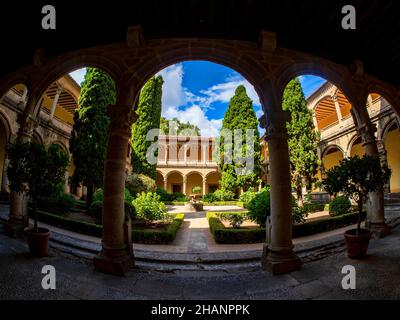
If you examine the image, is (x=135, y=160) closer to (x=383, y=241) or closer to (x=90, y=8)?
(x=90, y=8)

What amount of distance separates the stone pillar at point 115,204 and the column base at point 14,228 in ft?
9.38

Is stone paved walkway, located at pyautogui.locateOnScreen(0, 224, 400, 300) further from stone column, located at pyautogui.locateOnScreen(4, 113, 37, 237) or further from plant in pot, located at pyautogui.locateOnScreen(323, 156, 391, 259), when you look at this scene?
stone column, located at pyautogui.locateOnScreen(4, 113, 37, 237)

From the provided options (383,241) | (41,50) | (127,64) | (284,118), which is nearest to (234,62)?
(284,118)

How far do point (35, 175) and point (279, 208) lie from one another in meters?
4.59

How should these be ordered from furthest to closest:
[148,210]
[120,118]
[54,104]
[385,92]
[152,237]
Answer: [54,104]
[148,210]
[152,237]
[385,92]
[120,118]

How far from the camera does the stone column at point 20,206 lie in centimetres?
498

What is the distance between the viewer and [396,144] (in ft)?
43.5

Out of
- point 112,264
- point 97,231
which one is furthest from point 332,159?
point 112,264

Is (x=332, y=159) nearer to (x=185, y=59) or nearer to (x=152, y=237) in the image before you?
(x=152, y=237)

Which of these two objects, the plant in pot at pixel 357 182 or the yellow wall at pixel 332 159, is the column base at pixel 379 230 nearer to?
the plant in pot at pixel 357 182

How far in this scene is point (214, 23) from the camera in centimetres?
389

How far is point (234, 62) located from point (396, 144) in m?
14.9

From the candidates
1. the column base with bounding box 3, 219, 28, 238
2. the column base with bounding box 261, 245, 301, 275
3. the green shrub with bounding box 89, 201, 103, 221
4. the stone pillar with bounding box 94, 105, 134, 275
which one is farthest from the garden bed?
the green shrub with bounding box 89, 201, 103, 221

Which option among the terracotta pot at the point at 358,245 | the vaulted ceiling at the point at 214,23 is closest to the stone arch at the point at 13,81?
the vaulted ceiling at the point at 214,23
